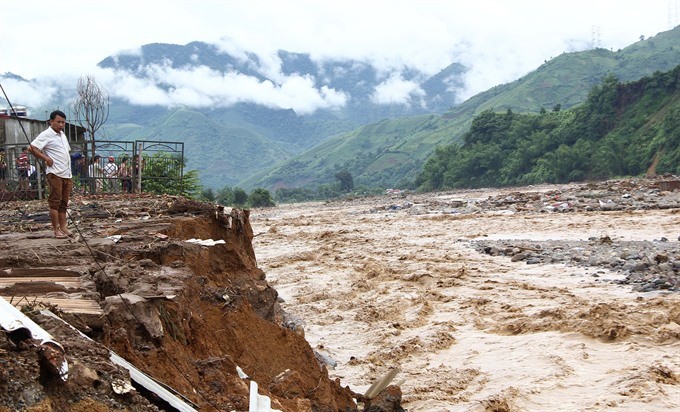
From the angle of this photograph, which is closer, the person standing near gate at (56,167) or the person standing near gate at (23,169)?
the person standing near gate at (56,167)

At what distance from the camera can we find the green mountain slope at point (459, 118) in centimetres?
10400

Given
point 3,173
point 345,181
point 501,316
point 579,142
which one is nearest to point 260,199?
point 345,181

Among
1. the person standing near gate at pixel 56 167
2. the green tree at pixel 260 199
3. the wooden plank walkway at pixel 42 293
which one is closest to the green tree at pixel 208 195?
the green tree at pixel 260 199

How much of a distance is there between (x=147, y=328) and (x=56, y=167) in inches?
194

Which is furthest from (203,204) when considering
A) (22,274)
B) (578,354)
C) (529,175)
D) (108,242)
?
(529,175)

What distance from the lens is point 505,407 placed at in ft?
19.0

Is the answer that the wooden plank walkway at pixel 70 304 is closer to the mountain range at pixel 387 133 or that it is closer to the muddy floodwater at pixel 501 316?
the muddy floodwater at pixel 501 316

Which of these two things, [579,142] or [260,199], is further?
[260,199]

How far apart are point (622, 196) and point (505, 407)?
71.5 ft

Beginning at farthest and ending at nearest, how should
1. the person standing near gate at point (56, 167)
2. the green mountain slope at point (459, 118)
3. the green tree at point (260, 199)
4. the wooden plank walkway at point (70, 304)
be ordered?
the green mountain slope at point (459, 118) → the green tree at point (260, 199) → the person standing near gate at point (56, 167) → the wooden plank walkway at point (70, 304)

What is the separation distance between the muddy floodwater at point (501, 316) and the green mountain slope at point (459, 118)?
247 feet

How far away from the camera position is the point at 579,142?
52000mm

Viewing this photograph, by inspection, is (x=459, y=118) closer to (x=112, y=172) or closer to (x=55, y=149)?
(x=112, y=172)

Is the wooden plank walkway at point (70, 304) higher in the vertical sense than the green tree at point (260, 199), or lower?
higher
